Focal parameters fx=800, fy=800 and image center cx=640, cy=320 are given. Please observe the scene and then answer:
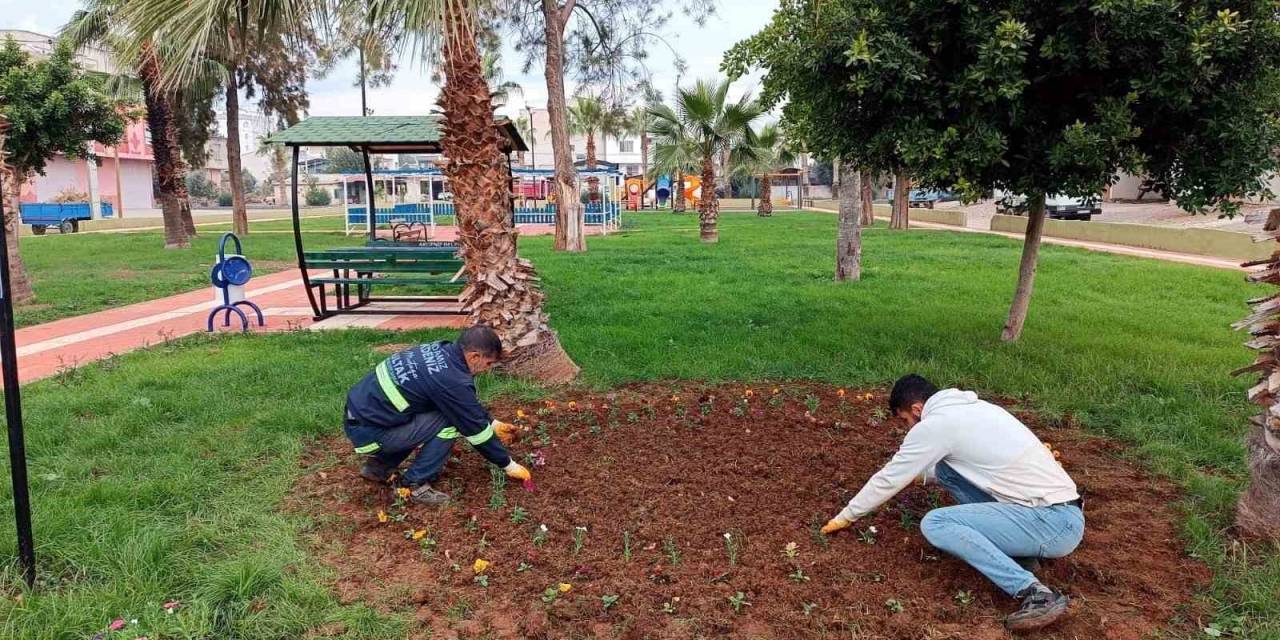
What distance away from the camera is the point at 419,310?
30.3 ft

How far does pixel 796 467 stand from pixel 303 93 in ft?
79.3

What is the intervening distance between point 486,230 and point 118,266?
1178 centimetres

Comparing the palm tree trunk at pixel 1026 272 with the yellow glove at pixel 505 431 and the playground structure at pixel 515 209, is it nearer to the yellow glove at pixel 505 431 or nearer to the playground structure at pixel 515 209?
the yellow glove at pixel 505 431

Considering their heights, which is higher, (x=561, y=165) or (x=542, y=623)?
(x=561, y=165)

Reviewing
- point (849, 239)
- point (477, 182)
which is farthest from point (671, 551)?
point (849, 239)

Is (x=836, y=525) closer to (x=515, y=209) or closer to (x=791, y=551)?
(x=791, y=551)

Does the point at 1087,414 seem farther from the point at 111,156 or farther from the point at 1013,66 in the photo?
the point at 111,156

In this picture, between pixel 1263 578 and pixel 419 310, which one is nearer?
pixel 1263 578

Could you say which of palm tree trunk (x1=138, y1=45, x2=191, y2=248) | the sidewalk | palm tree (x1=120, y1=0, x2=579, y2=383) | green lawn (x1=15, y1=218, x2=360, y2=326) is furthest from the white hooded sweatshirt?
palm tree trunk (x1=138, y1=45, x2=191, y2=248)

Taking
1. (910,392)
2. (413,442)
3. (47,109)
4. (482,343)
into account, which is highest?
(47,109)

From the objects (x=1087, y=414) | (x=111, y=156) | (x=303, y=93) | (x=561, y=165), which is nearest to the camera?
(x=1087, y=414)

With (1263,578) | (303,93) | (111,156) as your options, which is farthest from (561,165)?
(111,156)

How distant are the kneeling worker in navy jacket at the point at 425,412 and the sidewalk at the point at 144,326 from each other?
425 centimetres

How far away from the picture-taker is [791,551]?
3219mm
